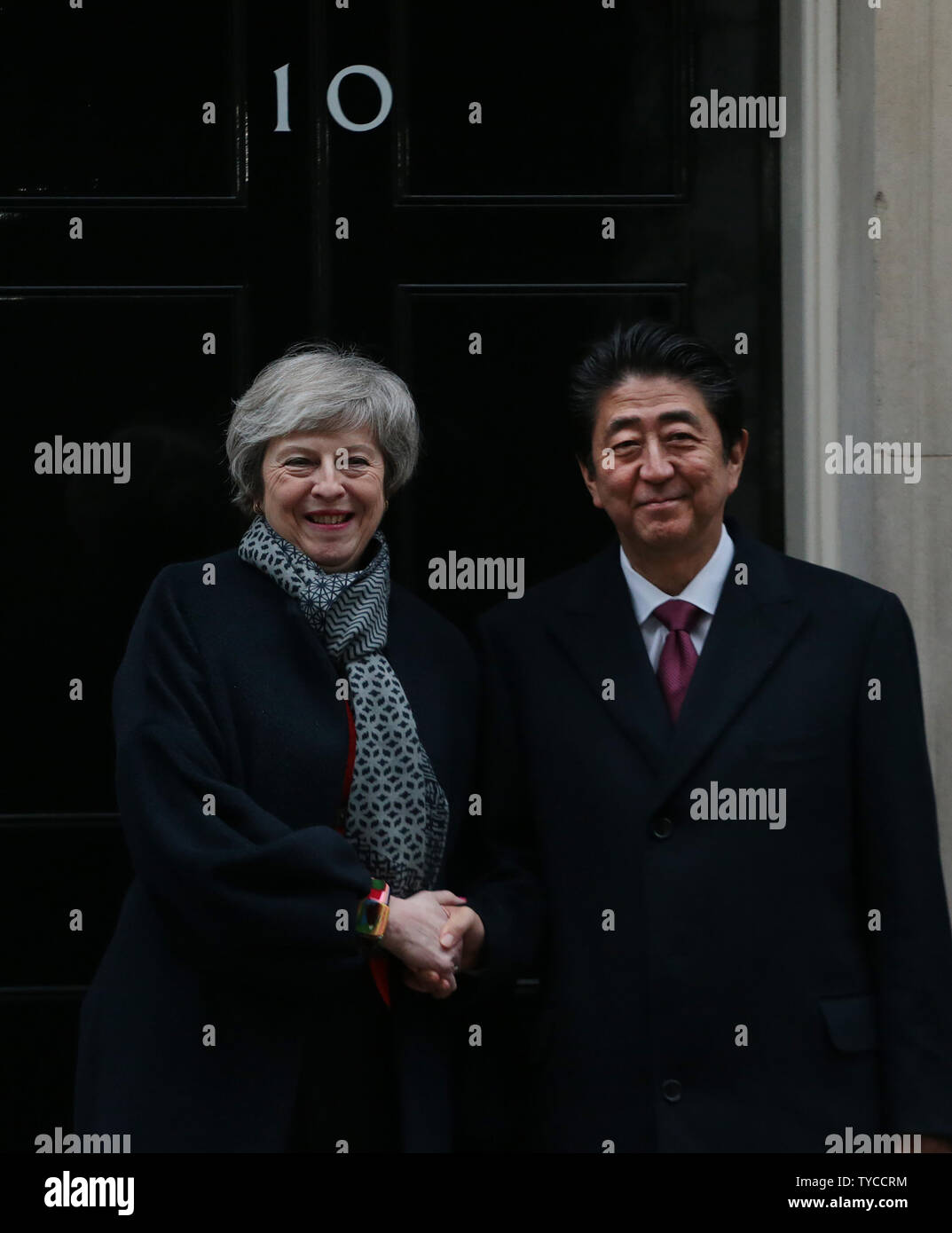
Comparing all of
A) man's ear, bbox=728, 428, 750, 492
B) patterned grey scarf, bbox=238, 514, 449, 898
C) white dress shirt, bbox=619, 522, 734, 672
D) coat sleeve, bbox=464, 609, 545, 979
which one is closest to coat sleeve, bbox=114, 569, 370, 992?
patterned grey scarf, bbox=238, 514, 449, 898

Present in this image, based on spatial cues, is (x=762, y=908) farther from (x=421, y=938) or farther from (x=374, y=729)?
(x=374, y=729)

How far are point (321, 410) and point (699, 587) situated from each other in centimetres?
84

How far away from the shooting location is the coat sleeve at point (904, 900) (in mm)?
2936

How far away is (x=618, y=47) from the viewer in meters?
4.00

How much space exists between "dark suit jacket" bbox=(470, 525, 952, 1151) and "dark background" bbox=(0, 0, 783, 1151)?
1.04m

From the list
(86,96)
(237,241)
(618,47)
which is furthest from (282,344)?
(618,47)

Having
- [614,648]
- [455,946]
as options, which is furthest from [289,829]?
→ [614,648]

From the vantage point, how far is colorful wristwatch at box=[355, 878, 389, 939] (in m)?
2.89

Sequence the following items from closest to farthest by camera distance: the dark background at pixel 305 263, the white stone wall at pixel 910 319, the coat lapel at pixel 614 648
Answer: the coat lapel at pixel 614 648 → the white stone wall at pixel 910 319 → the dark background at pixel 305 263

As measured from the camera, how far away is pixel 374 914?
2.91 metres

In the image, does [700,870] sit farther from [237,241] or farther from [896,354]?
[237,241]

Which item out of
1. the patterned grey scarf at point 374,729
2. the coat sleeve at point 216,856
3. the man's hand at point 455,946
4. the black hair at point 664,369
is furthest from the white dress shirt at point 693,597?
the coat sleeve at point 216,856

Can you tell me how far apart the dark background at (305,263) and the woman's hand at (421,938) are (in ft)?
3.86

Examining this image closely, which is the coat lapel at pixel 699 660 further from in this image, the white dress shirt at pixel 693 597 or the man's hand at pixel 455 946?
the man's hand at pixel 455 946
